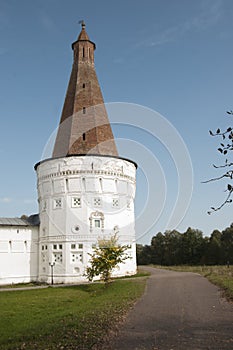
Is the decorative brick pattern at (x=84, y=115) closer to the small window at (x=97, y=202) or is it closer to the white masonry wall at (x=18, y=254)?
the small window at (x=97, y=202)

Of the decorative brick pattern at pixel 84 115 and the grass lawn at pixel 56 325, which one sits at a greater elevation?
the decorative brick pattern at pixel 84 115

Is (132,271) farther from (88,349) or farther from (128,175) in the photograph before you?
(88,349)

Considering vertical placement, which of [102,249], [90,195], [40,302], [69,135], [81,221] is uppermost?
[69,135]

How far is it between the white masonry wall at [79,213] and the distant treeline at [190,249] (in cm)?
2578

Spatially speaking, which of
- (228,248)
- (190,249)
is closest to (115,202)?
(228,248)

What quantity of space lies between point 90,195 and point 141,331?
23969 millimetres

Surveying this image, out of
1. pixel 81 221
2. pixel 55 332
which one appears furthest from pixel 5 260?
pixel 55 332

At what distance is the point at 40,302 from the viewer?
18.6 m

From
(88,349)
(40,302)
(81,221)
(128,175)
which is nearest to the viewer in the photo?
(88,349)

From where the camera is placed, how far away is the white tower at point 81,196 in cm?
3278

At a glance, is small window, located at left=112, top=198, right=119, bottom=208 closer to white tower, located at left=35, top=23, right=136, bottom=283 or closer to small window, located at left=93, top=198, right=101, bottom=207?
white tower, located at left=35, top=23, right=136, bottom=283

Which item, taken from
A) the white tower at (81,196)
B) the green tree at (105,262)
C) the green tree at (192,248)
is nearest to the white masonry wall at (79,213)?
the white tower at (81,196)

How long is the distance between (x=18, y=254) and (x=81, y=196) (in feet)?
25.1

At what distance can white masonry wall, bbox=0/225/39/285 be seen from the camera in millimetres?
33094
